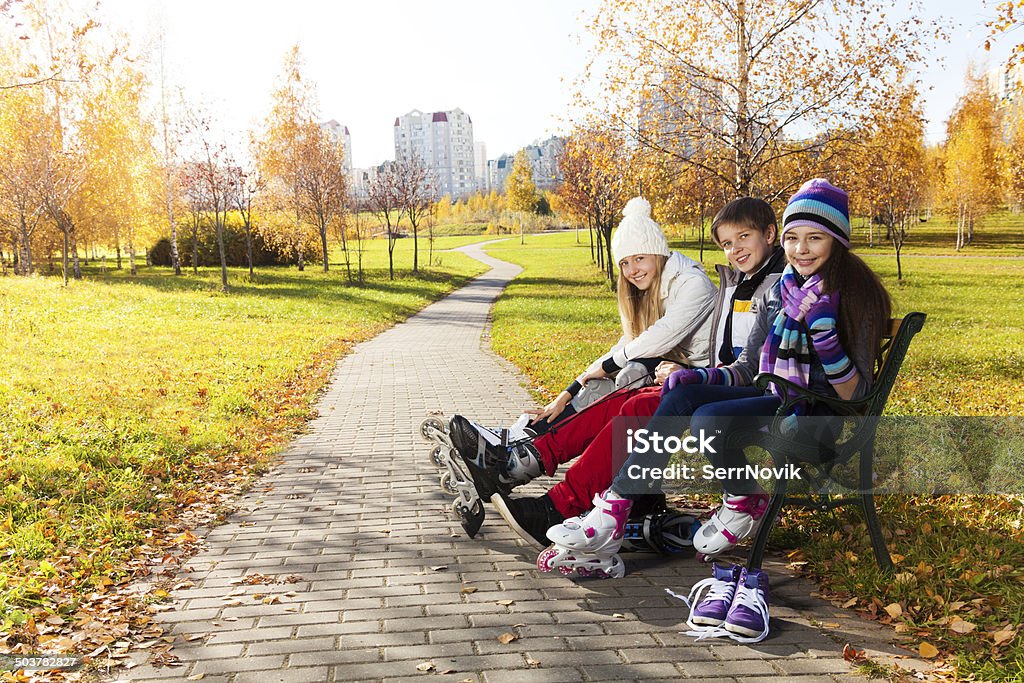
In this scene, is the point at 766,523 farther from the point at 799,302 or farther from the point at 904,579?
the point at 799,302

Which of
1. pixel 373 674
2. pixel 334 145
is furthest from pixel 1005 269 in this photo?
pixel 373 674

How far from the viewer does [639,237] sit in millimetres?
4477

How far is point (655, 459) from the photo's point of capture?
3.92 m

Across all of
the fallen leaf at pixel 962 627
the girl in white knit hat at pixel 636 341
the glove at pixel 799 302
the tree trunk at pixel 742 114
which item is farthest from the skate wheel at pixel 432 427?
the tree trunk at pixel 742 114

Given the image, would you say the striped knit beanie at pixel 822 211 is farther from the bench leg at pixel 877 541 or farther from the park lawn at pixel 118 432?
the park lawn at pixel 118 432

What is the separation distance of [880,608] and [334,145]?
36.4 metres

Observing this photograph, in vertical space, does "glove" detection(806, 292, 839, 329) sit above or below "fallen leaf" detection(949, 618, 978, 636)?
above

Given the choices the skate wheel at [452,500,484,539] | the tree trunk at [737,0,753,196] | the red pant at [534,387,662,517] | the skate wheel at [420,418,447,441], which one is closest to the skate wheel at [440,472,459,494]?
the skate wheel at [420,418,447,441]

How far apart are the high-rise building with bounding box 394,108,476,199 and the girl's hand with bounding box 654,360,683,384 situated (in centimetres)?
17871


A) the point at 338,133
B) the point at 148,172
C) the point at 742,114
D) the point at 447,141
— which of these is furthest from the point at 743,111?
the point at 447,141

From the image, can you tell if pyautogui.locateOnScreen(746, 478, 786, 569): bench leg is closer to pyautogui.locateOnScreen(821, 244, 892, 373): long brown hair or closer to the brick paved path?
the brick paved path

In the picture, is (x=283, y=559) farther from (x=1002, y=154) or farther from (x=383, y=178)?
(x=383, y=178)

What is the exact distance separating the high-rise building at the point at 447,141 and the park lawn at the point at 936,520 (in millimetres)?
163004

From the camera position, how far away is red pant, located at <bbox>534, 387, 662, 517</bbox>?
407 cm
